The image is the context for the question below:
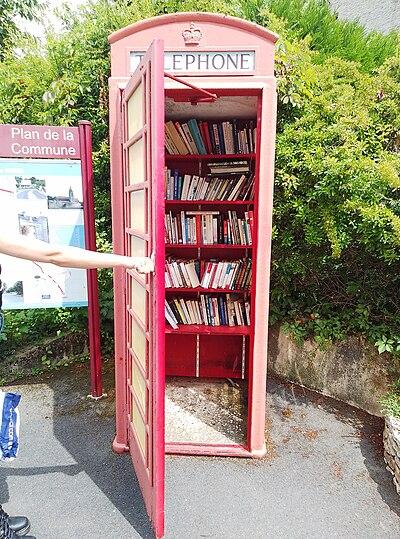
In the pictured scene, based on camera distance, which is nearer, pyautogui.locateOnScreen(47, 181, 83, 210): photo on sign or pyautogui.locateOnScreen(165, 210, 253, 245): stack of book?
pyautogui.locateOnScreen(47, 181, 83, 210): photo on sign

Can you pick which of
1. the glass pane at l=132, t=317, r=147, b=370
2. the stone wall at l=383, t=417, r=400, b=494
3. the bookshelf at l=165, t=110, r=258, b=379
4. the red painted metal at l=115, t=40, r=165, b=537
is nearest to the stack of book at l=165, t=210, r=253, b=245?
the bookshelf at l=165, t=110, r=258, b=379

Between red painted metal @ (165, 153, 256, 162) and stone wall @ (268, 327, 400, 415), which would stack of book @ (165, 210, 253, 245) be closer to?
red painted metal @ (165, 153, 256, 162)

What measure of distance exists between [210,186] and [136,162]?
4.88ft

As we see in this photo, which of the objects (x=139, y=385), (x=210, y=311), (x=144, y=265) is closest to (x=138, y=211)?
Answer: (x=144, y=265)

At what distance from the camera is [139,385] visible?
2504 millimetres

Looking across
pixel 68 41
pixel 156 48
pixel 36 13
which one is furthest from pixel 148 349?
pixel 36 13

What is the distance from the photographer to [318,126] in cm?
337

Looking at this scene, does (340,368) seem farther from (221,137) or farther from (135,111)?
(135,111)

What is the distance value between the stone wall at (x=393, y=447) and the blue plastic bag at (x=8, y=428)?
2.36m

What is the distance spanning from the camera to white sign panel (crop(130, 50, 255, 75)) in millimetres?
2525

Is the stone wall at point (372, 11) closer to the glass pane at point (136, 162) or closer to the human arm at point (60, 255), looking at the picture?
the glass pane at point (136, 162)

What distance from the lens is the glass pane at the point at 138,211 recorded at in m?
2.20

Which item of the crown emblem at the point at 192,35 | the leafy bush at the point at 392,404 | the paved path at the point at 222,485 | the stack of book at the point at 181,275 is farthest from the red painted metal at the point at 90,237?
the leafy bush at the point at 392,404

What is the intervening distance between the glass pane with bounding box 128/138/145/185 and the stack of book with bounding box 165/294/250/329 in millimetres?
1654
